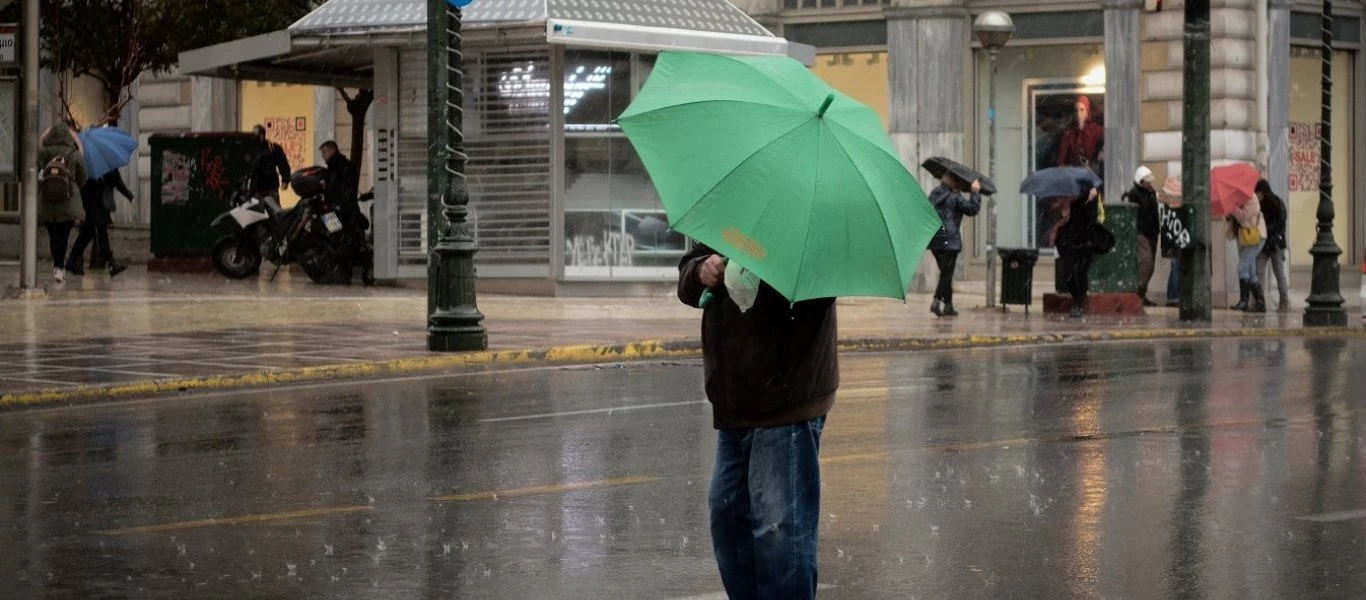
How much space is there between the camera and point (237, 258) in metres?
26.8

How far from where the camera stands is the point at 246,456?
10625mm

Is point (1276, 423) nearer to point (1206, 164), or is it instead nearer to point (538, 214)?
point (1206, 164)

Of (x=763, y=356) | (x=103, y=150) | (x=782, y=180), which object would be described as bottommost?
(x=763, y=356)

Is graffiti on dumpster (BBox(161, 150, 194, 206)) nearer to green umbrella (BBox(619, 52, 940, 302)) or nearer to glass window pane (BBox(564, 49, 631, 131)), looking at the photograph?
glass window pane (BBox(564, 49, 631, 131))

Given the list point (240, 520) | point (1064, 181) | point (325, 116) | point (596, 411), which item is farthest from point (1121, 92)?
point (240, 520)

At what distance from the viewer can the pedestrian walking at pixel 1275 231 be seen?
82.2ft

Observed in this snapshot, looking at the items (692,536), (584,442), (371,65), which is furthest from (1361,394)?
(371,65)

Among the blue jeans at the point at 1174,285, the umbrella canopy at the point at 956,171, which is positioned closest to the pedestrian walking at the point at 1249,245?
the blue jeans at the point at 1174,285

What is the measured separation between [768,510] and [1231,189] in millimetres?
20303

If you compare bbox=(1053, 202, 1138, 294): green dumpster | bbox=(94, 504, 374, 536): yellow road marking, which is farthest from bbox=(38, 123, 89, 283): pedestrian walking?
bbox=(94, 504, 374, 536): yellow road marking

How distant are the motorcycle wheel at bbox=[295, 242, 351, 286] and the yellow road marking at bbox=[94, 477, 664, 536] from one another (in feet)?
54.9

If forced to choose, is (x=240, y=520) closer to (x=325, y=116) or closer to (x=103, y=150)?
(x=103, y=150)

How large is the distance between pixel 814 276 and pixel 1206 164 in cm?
1801

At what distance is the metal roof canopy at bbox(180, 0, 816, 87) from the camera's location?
23.7 m
